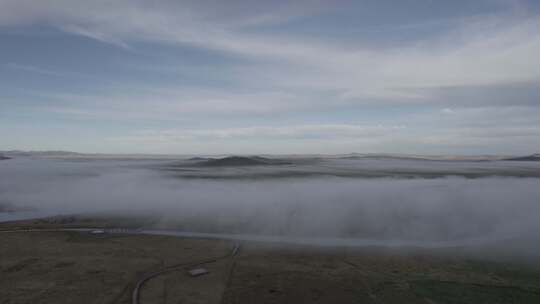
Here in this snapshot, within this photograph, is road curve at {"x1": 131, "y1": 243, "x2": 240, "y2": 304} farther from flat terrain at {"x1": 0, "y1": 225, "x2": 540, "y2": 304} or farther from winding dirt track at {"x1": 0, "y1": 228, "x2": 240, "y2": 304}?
flat terrain at {"x1": 0, "y1": 225, "x2": 540, "y2": 304}

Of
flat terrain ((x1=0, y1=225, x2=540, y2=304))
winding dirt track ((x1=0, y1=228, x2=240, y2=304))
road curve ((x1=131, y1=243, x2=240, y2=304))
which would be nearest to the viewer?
road curve ((x1=131, y1=243, x2=240, y2=304))

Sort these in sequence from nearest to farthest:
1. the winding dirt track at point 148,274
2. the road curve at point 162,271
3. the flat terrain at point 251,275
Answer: the road curve at point 162,271 < the flat terrain at point 251,275 < the winding dirt track at point 148,274

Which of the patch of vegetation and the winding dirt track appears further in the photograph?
the winding dirt track

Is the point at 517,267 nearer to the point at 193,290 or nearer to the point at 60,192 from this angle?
the point at 193,290

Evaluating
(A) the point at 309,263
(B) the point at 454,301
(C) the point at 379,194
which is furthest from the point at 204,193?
(B) the point at 454,301

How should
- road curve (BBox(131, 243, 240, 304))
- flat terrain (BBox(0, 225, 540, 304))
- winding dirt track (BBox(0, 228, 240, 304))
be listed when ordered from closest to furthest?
road curve (BBox(131, 243, 240, 304)), flat terrain (BBox(0, 225, 540, 304)), winding dirt track (BBox(0, 228, 240, 304))

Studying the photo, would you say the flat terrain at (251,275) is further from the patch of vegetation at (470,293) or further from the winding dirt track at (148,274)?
the winding dirt track at (148,274)

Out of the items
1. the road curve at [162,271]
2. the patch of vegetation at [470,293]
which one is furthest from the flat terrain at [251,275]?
the road curve at [162,271]

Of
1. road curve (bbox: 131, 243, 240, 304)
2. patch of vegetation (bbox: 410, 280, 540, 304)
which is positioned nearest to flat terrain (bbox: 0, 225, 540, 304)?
patch of vegetation (bbox: 410, 280, 540, 304)

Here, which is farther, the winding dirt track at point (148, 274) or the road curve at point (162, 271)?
the winding dirt track at point (148, 274)
